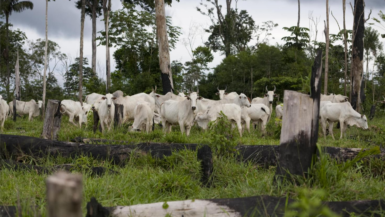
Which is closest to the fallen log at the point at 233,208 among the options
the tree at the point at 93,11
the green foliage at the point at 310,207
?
the green foliage at the point at 310,207

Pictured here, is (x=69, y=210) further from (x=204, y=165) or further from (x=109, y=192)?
(x=204, y=165)

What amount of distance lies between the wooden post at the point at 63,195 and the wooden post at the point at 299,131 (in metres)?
3.24

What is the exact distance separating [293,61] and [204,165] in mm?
26782

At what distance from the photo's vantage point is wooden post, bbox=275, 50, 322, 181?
4414 millimetres

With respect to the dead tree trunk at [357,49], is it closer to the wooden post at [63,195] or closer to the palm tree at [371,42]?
the wooden post at [63,195]

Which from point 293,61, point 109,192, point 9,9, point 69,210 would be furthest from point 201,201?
point 9,9

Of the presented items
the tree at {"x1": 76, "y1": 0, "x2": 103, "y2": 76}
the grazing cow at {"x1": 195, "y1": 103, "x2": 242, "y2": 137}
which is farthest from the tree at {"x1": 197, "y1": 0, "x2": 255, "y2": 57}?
the grazing cow at {"x1": 195, "y1": 103, "x2": 242, "y2": 137}

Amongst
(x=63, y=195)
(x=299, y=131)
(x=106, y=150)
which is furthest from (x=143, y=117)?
(x=63, y=195)

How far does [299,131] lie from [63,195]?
3472 mm

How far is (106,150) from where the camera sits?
22.1 feet

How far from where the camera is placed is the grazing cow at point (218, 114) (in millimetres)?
12828

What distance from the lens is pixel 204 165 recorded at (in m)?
5.30

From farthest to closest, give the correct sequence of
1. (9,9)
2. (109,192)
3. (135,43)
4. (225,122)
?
(9,9)
(135,43)
(225,122)
(109,192)

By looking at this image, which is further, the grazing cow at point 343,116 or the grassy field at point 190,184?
the grazing cow at point 343,116
